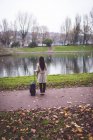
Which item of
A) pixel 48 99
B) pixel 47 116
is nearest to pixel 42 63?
pixel 48 99

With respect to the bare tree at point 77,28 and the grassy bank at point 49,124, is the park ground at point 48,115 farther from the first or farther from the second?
the bare tree at point 77,28

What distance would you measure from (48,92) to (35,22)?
320 ft

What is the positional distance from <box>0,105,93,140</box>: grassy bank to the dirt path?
2.67 feet

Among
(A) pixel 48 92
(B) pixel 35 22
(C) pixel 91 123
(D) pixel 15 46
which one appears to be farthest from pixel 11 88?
(B) pixel 35 22

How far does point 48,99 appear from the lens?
1129cm

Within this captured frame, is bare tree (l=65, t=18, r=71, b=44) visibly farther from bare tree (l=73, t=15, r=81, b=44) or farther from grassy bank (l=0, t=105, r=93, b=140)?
grassy bank (l=0, t=105, r=93, b=140)

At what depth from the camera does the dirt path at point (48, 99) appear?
10328mm

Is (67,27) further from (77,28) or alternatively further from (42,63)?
(42,63)

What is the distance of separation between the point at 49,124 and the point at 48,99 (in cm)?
341

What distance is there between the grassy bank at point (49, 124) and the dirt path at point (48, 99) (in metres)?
0.81

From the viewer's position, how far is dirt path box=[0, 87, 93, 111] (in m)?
10.3

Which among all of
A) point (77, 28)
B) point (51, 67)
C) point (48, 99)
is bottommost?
point (51, 67)

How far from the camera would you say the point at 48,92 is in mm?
12883

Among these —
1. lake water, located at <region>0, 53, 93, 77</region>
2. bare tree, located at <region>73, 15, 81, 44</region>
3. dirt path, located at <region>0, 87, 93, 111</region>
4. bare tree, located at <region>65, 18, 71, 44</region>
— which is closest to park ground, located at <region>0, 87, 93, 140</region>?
dirt path, located at <region>0, 87, 93, 111</region>
